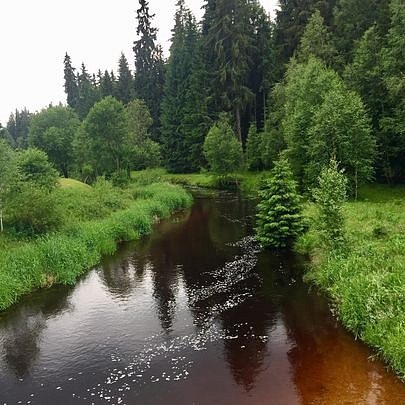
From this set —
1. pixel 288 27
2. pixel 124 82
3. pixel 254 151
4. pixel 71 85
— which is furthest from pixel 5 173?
pixel 71 85

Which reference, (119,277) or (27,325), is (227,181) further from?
(27,325)

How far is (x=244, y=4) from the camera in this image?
66125 millimetres

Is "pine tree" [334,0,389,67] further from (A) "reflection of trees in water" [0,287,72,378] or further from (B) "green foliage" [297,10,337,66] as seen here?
(A) "reflection of trees in water" [0,287,72,378]

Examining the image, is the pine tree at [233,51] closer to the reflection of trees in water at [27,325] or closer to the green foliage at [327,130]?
the green foliage at [327,130]

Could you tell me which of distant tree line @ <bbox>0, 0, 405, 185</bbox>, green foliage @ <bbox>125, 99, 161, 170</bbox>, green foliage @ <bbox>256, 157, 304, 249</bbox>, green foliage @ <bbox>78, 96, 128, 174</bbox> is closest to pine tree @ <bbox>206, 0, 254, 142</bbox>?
distant tree line @ <bbox>0, 0, 405, 185</bbox>

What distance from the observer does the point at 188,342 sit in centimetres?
1686

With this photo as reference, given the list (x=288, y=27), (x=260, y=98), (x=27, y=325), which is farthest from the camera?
(x=260, y=98)

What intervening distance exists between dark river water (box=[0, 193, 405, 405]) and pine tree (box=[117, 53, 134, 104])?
84.2 meters

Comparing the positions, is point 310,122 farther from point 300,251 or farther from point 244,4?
point 244,4

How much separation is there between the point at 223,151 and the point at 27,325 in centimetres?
4097

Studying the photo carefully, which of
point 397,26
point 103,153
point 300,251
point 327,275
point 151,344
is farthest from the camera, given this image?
point 103,153

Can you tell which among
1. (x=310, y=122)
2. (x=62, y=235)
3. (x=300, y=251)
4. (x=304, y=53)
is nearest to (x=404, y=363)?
(x=300, y=251)

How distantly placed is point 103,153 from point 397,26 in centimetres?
3877

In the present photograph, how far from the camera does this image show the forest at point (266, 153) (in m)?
22.2
